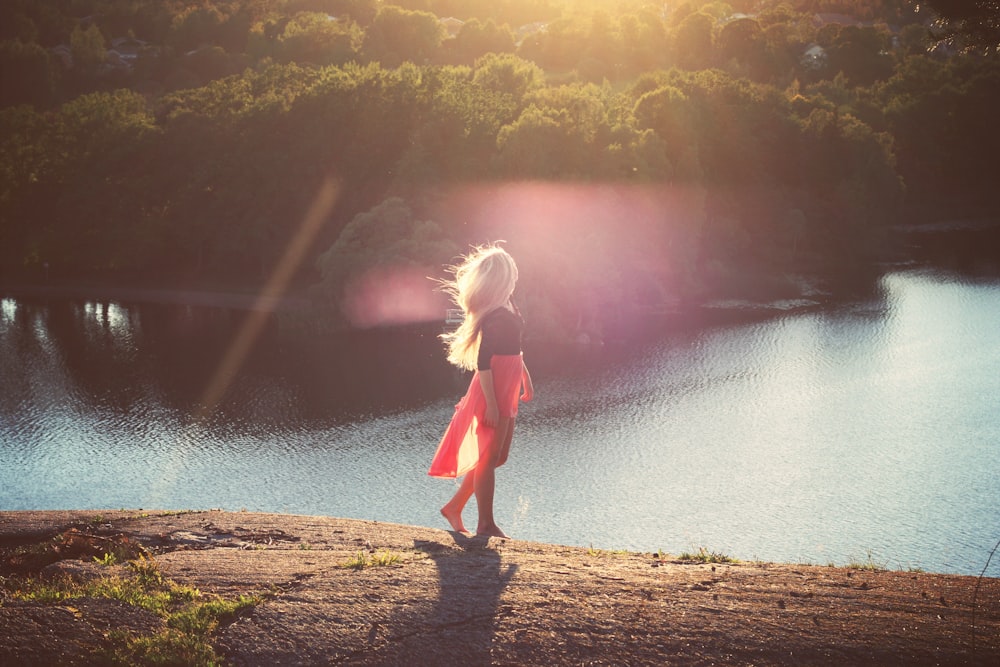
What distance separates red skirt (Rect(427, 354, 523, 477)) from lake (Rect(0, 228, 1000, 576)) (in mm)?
14816

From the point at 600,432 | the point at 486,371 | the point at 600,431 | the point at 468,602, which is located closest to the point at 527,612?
the point at 468,602

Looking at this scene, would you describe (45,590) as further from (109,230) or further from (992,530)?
(109,230)

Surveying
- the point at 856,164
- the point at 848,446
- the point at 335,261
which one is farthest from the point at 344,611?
the point at 856,164

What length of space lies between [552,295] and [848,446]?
2084 cm

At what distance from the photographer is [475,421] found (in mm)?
10102

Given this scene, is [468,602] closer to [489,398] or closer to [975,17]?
[489,398]

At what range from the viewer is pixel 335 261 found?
5422cm

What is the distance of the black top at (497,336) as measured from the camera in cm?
951

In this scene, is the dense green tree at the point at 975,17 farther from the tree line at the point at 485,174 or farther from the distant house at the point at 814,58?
the distant house at the point at 814,58

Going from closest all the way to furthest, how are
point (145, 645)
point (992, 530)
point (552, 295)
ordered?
1. point (145, 645)
2. point (992, 530)
3. point (552, 295)

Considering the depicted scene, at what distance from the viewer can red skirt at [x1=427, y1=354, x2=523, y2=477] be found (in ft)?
31.8

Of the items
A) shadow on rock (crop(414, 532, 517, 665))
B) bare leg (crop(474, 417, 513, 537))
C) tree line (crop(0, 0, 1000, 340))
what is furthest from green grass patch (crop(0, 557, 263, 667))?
tree line (crop(0, 0, 1000, 340))

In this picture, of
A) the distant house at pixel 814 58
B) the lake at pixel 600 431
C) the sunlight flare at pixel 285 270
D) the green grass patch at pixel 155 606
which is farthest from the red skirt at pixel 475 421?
the distant house at pixel 814 58

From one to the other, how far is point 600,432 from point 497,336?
25.6 m
